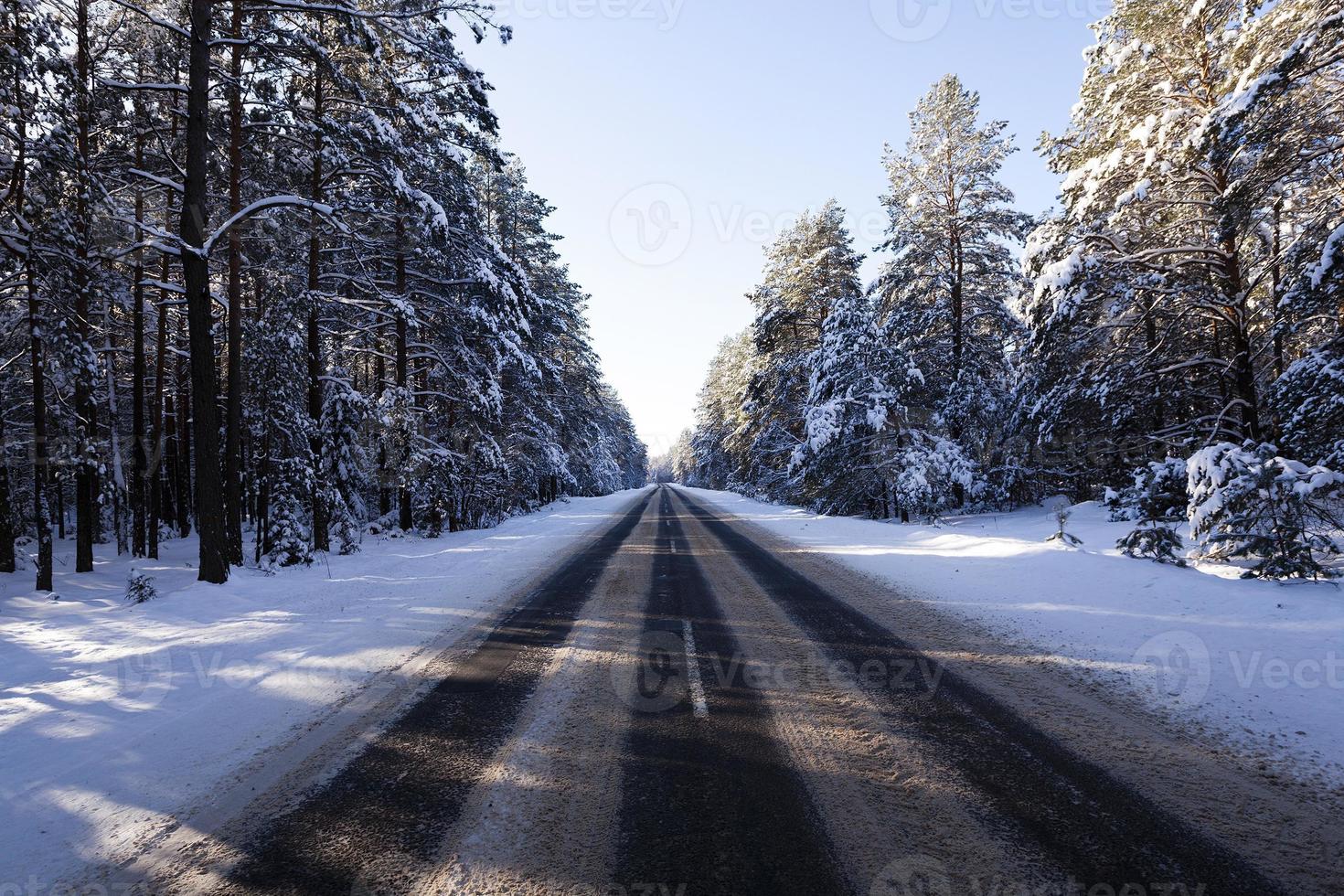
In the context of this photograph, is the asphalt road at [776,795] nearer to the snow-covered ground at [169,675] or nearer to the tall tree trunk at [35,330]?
the snow-covered ground at [169,675]

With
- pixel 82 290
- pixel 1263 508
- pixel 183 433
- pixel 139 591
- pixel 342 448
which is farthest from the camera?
pixel 183 433

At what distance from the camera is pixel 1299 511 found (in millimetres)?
6902

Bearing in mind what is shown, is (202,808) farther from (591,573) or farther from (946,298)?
(946,298)

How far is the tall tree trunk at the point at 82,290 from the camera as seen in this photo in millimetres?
10219

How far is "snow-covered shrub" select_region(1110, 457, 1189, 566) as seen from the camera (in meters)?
8.32

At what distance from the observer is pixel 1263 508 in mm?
7219

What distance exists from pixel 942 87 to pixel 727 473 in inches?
1968

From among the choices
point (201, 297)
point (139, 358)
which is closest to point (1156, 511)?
point (201, 297)

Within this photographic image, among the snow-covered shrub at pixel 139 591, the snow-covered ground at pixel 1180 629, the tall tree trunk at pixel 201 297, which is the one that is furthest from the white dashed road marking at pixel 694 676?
the snow-covered shrub at pixel 139 591

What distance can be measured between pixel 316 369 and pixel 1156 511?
17.2 m

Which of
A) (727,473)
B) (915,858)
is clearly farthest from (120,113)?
(727,473)

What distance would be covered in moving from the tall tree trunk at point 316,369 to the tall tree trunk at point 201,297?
3.29 meters

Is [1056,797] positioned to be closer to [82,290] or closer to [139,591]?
[139,591]

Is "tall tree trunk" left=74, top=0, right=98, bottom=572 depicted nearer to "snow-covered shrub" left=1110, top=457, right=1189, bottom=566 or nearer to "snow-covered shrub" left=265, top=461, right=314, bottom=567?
"snow-covered shrub" left=265, top=461, right=314, bottom=567
